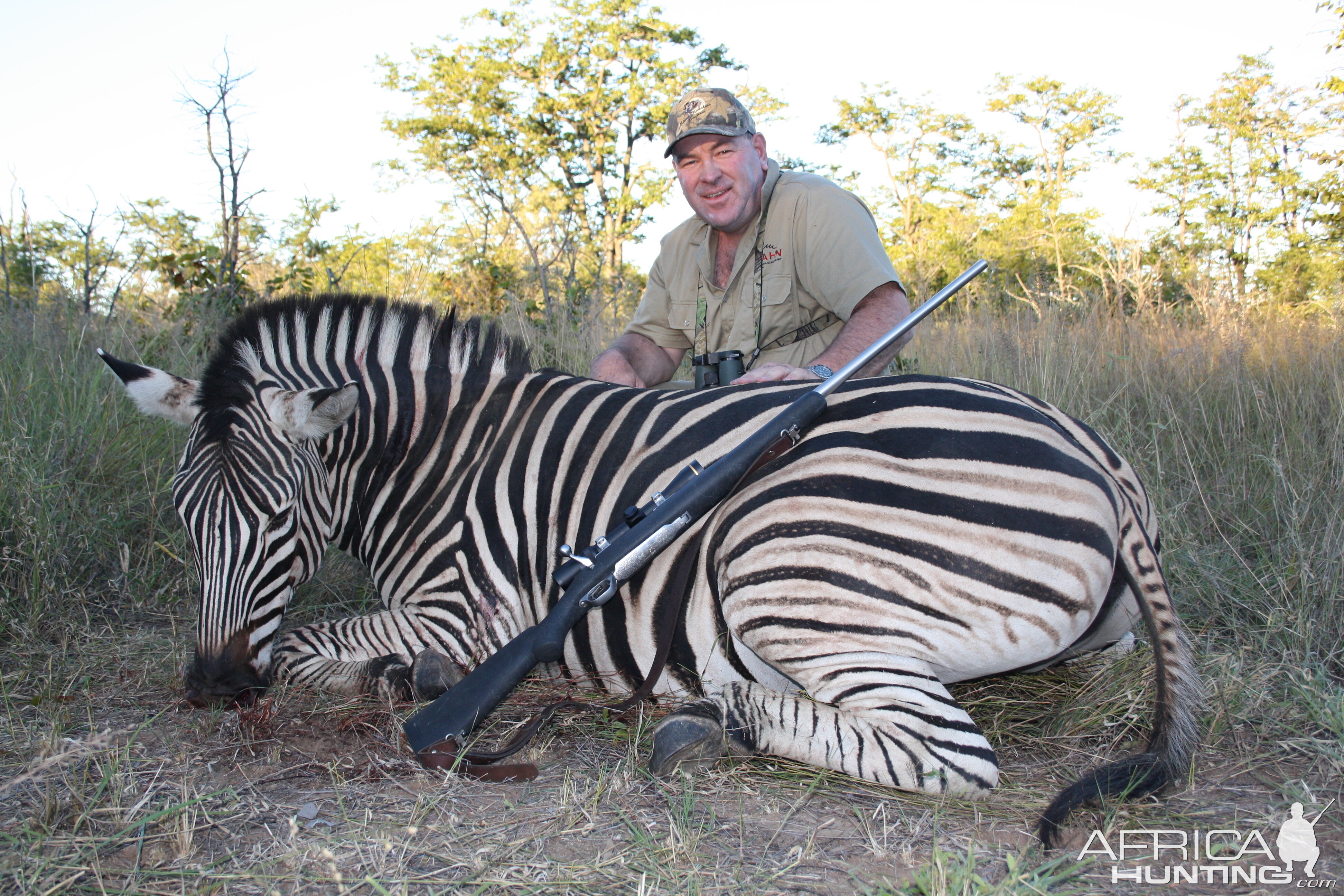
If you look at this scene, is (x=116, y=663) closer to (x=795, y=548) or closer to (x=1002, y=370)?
(x=795, y=548)

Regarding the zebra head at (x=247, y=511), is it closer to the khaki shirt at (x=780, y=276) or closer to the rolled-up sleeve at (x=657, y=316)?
the khaki shirt at (x=780, y=276)

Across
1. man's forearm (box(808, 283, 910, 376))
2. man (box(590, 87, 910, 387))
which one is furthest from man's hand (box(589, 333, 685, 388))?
man's forearm (box(808, 283, 910, 376))

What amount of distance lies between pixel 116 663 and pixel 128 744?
1097 mm

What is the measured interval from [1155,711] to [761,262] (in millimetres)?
2862

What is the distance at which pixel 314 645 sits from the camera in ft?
9.03

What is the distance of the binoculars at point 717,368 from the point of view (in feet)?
12.6

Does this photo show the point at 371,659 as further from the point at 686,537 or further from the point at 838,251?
the point at 838,251

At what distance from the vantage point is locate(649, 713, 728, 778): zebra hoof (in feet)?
6.97

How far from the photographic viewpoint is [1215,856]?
6.04 feet

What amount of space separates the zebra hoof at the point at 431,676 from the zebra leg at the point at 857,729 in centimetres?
74

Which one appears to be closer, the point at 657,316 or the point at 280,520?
the point at 280,520

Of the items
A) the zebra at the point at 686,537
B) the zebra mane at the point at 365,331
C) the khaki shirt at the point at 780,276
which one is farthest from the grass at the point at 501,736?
the khaki shirt at the point at 780,276

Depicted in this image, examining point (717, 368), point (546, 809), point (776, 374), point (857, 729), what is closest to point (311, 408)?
point (546, 809)

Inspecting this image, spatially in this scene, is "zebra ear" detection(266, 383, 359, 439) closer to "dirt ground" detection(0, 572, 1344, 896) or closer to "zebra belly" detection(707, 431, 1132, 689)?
"dirt ground" detection(0, 572, 1344, 896)
